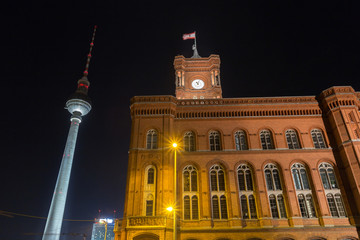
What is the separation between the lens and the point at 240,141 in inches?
1172

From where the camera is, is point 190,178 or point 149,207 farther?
point 190,178

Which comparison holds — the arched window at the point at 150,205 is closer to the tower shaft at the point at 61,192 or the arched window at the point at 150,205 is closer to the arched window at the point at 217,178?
the arched window at the point at 217,178

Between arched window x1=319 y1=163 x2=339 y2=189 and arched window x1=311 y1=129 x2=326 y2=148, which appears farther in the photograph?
arched window x1=311 y1=129 x2=326 y2=148

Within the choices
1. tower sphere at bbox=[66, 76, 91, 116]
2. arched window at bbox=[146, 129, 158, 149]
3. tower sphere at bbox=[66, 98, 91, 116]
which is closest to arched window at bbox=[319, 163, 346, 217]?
arched window at bbox=[146, 129, 158, 149]

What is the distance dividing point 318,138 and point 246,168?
30.1ft

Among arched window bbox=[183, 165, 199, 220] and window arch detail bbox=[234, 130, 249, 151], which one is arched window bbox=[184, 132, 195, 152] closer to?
arched window bbox=[183, 165, 199, 220]

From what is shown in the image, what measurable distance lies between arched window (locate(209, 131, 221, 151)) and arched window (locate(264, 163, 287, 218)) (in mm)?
5621

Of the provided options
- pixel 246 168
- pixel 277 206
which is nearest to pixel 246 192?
pixel 246 168

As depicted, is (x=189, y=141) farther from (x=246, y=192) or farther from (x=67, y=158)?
(x=67, y=158)

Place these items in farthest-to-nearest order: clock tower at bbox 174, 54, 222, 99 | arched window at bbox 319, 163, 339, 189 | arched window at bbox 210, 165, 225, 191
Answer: clock tower at bbox 174, 54, 222, 99 → arched window at bbox 210, 165, 225, 191 → arched window at bbox 319, 163, 339, 189

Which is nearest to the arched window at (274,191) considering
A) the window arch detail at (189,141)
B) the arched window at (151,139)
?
the window arch detail at (189,141)

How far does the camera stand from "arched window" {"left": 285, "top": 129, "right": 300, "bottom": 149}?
29214mm

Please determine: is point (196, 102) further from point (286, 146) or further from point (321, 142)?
point (321, 142)

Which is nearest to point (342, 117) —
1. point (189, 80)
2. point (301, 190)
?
point (301, 190)
